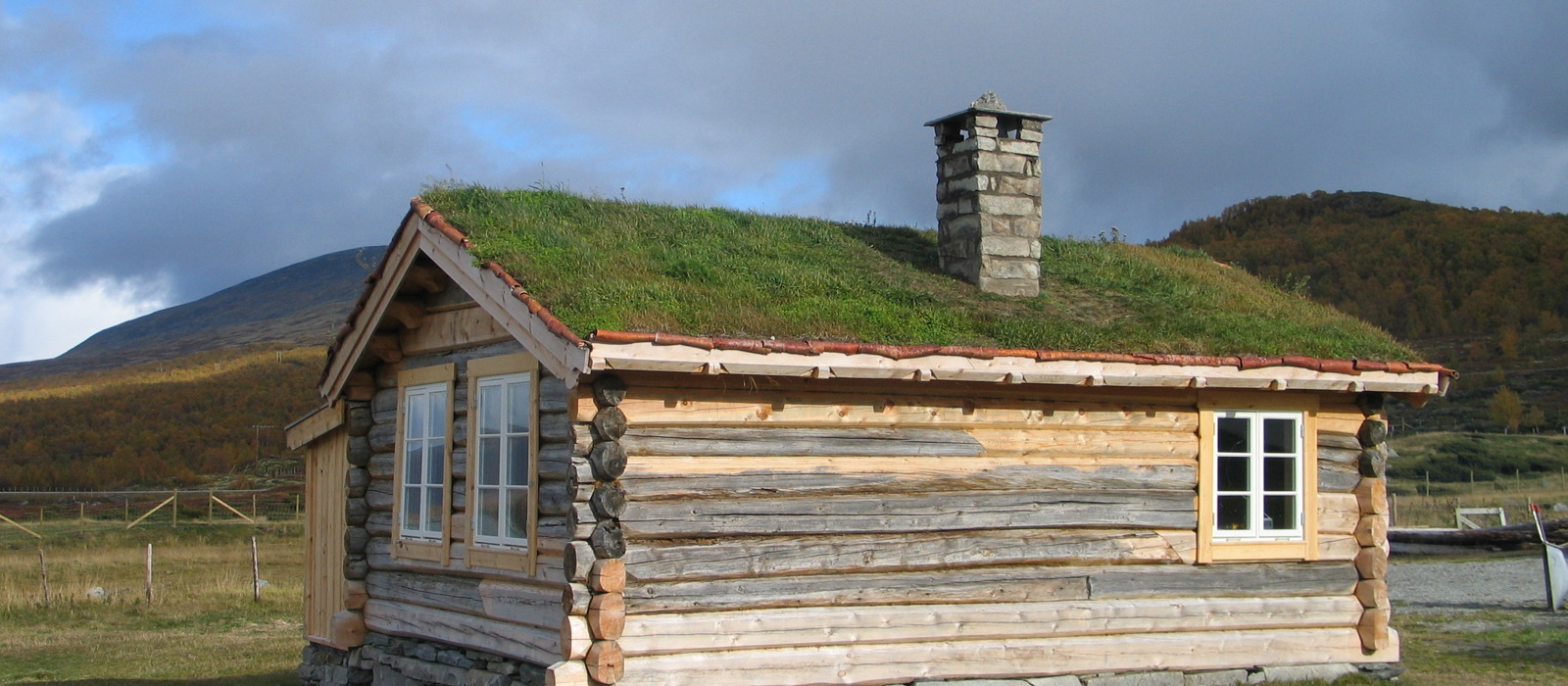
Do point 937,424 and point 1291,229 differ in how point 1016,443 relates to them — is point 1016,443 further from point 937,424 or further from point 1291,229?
point 1291,229

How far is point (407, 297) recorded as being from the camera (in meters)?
12.0

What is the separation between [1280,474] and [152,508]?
35.1 metres

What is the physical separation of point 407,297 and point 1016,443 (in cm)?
544

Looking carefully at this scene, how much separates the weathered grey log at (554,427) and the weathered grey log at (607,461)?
48 centimetres

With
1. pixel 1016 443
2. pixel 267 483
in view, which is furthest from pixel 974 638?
pixel 267 483

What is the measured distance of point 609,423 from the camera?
9031mm

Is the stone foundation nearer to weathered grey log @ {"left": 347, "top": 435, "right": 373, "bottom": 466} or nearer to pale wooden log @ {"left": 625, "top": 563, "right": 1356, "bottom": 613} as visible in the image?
pale wooden log @ {"left": 625, "top": 563, "right": 1356, "bottom": 613}

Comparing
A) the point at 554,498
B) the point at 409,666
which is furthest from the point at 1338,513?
the point at 409,666

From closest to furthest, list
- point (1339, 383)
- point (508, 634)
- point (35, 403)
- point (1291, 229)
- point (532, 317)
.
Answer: point (532, 317) < point (508, 634) < point (1339, 383) < point (35, 403) < point (1291, 229)

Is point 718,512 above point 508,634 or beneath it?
above

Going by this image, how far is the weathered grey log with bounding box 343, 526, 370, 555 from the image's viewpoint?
12.7m

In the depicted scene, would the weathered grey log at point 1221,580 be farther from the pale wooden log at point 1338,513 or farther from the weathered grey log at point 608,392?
the weathered grey log at point 608,392

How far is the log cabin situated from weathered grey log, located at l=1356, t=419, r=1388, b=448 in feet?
0.14

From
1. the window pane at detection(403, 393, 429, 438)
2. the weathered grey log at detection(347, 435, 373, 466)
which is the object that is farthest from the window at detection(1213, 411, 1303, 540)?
the weathered grey log at detection(347, 435, 373, 466)
